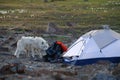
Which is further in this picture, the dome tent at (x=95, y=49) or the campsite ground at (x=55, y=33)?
the dome tent at (x=95, y=49)

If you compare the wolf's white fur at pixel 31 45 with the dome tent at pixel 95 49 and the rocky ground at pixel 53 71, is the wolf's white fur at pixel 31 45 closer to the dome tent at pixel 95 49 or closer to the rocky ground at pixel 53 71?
the rocky ground at pixel 53 71

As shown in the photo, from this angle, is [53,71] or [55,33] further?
[55,33]

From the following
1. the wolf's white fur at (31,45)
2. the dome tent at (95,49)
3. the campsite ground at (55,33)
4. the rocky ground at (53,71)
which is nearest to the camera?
the rocky ground at (53,71)

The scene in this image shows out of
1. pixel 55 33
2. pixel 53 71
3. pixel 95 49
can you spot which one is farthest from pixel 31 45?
pixel 55 33

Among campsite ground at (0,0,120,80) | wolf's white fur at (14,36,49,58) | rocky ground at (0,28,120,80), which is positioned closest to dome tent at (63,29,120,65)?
rocky ground at (0,28,120,80)

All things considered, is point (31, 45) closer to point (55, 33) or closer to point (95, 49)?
point (95, 49)

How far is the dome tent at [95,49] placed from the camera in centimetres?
2170

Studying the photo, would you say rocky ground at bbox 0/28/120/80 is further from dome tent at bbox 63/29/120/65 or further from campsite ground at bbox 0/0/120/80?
A: dome tent at bbox 63/29/120/65

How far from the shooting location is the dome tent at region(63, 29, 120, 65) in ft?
71.2

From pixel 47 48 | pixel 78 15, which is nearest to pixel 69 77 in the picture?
pixel 47 48

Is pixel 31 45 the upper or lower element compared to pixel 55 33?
upper

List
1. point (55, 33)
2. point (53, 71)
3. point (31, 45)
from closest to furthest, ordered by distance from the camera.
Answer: point (53, 71)
point (31, 45)
point (55, 33)

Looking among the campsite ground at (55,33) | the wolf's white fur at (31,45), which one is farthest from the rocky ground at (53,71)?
the wolf's white fur at (31,45)

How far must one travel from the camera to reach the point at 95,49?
22062 mm
